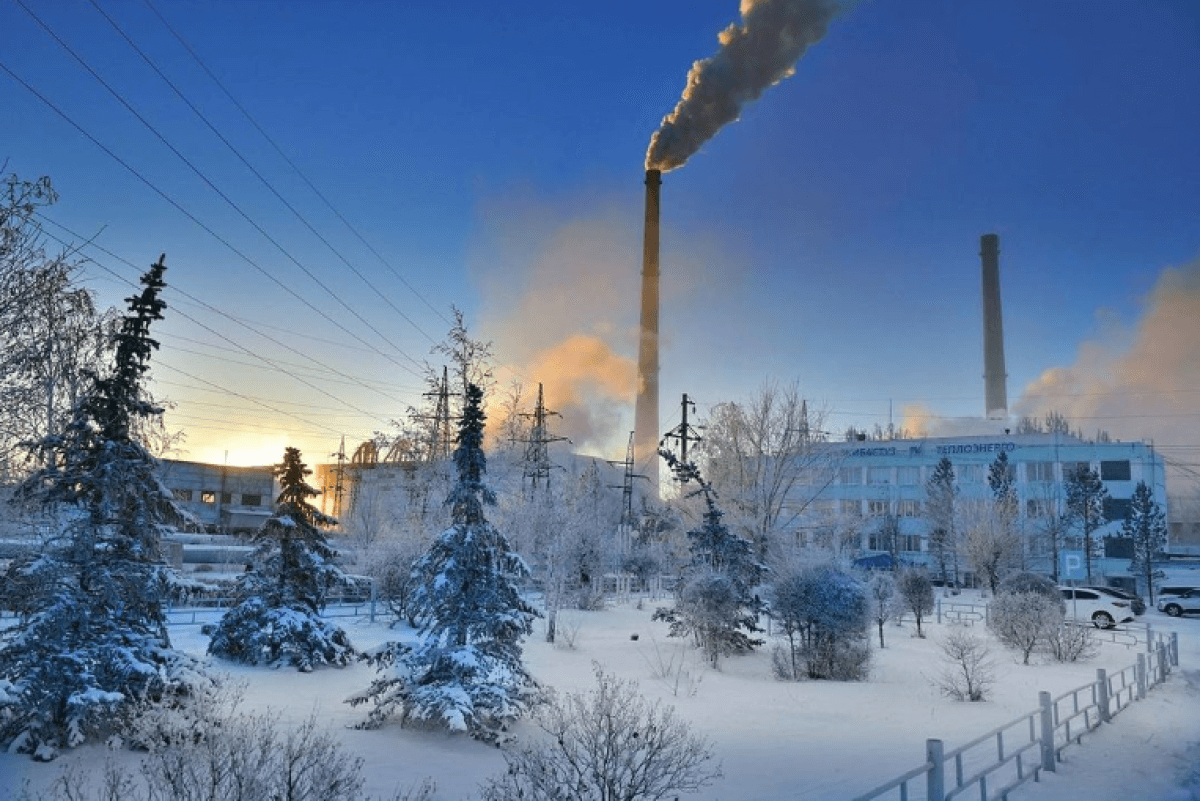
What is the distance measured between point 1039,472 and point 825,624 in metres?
59.6

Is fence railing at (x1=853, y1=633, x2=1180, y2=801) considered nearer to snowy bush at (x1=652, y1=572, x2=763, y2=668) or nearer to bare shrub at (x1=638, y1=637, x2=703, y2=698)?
bare shrub at (x1=638, y1=637, x2=703, y2=698)

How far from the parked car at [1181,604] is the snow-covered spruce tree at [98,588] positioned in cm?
4464

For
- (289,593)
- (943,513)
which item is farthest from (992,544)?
(289,593)

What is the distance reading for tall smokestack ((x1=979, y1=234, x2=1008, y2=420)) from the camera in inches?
3157

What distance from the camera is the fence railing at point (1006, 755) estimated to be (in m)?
8.71

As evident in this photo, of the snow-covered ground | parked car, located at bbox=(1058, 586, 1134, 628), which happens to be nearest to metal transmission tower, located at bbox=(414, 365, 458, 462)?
the snow-covered ground

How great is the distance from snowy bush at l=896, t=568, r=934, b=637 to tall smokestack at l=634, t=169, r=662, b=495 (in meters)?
36.6

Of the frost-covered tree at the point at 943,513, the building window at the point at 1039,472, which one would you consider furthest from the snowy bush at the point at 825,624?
the building window at the point at 1039,472

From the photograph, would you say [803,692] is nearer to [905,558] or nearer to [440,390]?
[440,390]

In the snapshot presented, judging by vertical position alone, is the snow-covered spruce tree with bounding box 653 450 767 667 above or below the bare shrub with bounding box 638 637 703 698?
above

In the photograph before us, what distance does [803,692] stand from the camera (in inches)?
706

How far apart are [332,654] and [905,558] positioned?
62.2 m

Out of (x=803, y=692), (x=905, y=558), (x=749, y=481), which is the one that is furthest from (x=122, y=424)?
(x=905, y=558)

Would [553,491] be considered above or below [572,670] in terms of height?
above
